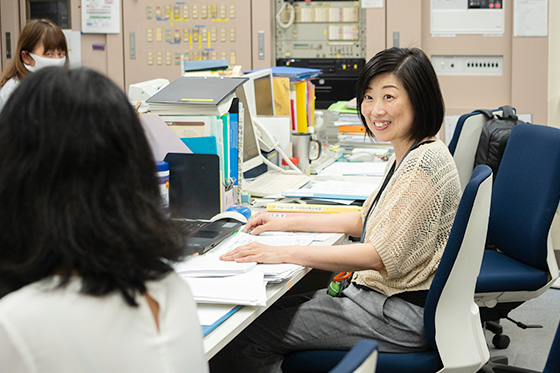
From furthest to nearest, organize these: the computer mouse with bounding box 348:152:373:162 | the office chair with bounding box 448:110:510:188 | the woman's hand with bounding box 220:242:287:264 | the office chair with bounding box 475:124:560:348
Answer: the computer mouse with bounding box 348:152:373:162 < the office chair with bounding box 448:110:510:188 < the office chair with bounding box 475:124:560:348 < the woman's hand with bounding box 220:242:287:264

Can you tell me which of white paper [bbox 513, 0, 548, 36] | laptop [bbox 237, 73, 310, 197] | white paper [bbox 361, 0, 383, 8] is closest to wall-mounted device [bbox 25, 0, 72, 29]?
white paper [bbox 361, 0, 383, 8]

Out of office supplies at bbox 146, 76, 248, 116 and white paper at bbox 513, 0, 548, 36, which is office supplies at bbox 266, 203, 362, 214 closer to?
office supplies at bbox 146, 76, 248, 116

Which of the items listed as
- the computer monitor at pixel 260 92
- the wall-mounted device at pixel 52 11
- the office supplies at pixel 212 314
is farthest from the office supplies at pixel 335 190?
the wall-mounted device at pixel 52 11

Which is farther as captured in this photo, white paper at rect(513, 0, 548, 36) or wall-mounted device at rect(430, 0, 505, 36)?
wall-mounted device at rect(430, 0, 505, 36)

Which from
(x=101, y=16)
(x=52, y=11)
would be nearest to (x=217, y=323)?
(x=101, y=16)

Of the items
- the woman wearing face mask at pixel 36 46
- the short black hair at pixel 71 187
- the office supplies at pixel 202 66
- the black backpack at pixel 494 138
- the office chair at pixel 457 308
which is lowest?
→ the office chair at pixel 457 308

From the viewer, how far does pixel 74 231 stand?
765mm

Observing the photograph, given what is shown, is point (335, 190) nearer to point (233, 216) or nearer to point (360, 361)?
point (233, 216)

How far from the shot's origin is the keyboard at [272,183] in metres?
2.66

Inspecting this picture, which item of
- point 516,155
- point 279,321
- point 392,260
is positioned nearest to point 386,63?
point 392,260

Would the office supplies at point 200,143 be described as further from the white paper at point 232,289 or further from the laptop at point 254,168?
the white paper at point 232,289

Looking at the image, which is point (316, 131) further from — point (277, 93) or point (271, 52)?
point (271, 52)

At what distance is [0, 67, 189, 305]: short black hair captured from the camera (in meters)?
0.76

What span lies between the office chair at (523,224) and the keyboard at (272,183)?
0.80 m
